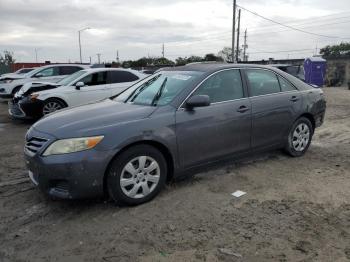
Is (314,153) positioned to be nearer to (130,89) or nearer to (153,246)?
(130,89)

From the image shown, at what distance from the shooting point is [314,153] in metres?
6.31

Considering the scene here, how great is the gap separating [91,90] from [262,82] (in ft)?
18.6

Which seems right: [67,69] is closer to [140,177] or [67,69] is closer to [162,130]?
[162,130]

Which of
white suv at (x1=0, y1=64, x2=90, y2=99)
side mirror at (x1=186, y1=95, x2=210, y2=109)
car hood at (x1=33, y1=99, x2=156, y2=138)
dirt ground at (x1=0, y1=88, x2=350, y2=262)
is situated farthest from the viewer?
white suv at (x1=0, y1=64, x2=90, y2=99)

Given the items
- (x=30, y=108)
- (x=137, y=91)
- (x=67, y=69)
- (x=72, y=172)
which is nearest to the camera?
(x=72, y=172)

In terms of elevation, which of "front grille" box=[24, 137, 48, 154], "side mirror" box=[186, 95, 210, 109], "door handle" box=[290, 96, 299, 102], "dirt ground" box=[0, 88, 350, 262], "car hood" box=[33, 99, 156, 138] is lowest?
"dirt ground" box=[0, 88, 350, 262]

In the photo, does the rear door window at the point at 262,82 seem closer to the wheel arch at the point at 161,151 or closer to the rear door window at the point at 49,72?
the wheel arch at the point at 161,151

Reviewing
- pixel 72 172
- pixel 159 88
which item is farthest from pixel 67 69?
pixel 72 172

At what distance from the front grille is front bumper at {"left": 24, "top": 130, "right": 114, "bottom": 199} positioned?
7cm

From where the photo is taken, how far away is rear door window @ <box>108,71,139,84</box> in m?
10.3

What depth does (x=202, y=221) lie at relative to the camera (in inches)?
149

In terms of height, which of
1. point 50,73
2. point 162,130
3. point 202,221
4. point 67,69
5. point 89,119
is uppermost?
point 67,69

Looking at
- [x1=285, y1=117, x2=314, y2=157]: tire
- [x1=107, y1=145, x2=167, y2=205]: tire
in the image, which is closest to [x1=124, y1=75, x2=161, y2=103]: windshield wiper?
[x1=107, y1=145, x2=167, y2=205]: tire

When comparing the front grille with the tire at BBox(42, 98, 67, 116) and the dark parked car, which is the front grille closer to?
the dark parked car
